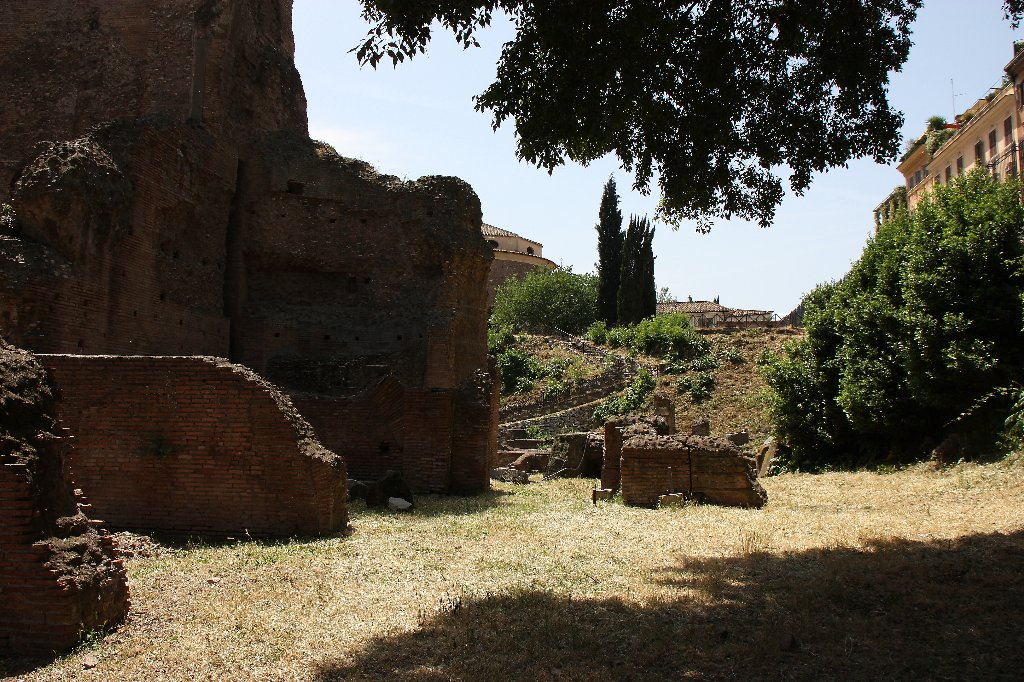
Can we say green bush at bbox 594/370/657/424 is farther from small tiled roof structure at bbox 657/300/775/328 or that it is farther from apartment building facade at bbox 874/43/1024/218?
small tiled roof structure at bbox 657/300/775/328

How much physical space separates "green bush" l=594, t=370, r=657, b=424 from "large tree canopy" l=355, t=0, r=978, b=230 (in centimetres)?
2094

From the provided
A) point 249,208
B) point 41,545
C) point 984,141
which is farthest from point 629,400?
point 41,545

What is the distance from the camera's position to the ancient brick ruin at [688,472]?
11500 mm

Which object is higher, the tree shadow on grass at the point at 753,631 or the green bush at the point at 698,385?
the green bush at the point at 698,385

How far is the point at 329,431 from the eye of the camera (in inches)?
542

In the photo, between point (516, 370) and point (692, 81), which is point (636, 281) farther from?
point (692, 81)

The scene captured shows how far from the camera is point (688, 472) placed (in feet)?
38.6

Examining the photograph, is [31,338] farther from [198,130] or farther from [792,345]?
[792,345]

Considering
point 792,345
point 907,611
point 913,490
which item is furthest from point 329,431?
point 792,345

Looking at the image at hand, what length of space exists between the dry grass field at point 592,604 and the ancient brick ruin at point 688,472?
1862 millimetres

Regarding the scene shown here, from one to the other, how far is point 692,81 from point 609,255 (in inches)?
1778

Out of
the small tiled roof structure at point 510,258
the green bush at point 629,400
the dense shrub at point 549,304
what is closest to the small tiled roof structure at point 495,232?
the small tiled roof structure at point 510,258

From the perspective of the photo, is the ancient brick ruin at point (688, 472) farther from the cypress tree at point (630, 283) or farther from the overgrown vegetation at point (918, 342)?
the cypress tree at point (630, 283)

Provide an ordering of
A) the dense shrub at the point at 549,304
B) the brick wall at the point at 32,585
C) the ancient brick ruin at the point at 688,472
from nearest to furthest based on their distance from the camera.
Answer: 1. the brick wall at the point at 32,585
2. the ancient brick ruin at the point at 688,472
3. the dense shrub at the point at 549,304
